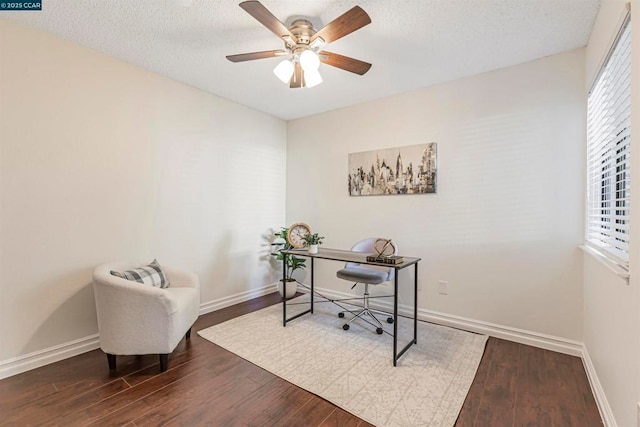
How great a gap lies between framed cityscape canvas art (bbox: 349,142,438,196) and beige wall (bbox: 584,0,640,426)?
1.40 metres

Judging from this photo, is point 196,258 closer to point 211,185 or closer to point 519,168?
point 211,185

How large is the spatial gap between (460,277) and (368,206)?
1305mm

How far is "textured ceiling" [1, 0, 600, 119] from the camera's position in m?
1.94

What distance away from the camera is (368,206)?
3.62 metres

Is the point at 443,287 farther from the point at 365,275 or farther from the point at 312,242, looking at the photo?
the point at 312,242

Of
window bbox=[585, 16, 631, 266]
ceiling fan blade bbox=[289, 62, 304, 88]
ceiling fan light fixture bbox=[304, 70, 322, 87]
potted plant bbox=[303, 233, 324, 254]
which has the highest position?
ceiling fan blade bbox=[289, 62, 304, 88]

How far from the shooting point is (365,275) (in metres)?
2.86

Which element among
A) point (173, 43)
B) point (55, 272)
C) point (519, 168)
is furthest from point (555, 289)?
point (55, 272)

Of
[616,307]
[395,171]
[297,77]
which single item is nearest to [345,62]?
[297,77]

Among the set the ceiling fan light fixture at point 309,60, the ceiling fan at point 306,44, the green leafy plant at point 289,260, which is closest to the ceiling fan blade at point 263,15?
the ceiling fan at point 306,44

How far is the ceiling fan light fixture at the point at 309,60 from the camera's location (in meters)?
1.95

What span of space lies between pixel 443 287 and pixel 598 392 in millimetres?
1359

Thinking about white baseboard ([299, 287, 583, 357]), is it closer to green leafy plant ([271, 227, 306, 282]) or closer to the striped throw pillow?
green leafy plant ([271, 227, 306, 282])

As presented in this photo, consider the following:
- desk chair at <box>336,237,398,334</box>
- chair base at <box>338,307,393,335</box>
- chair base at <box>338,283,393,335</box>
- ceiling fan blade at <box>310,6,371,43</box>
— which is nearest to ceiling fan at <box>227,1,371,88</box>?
ceiling fan blade at <box>310,6,371,43</box>
